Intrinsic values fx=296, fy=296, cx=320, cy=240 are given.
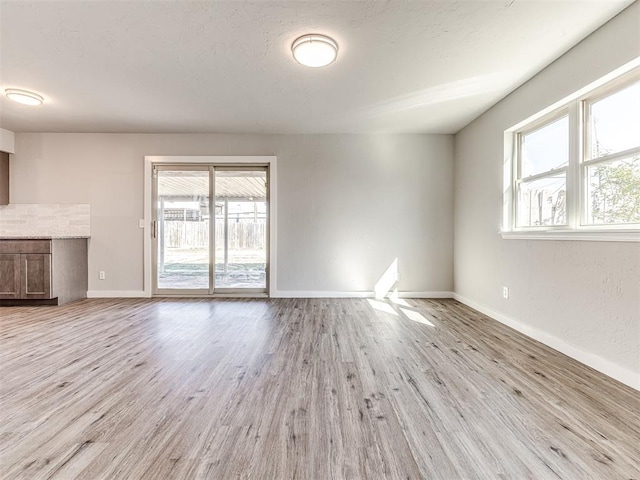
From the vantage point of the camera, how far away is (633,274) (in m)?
1.92

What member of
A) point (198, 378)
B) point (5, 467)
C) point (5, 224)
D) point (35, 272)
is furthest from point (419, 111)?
point (5, 224)

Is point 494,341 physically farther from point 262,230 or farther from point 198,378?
point 262,230

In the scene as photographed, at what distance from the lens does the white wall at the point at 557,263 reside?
196cm

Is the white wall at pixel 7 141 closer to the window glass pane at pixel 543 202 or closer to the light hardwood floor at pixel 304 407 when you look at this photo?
the light hardwood floor at pixel 304 407

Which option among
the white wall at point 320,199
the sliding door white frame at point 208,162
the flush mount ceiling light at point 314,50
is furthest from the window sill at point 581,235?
the sliding door white frame at point 208,162

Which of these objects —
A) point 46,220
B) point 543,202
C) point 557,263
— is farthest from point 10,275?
point 543,202

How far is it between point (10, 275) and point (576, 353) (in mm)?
6280

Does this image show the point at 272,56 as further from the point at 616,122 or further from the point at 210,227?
the point at 210,227

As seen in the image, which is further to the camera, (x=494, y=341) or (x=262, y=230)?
(x=262, y=230)

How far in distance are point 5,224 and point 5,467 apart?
4.87 metres

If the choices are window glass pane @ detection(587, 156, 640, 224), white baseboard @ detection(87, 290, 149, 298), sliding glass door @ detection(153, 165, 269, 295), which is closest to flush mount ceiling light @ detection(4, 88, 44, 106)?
sliding glass door @ detection(153, 165, 269, 295)

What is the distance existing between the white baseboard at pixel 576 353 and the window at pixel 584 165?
0.88 meters

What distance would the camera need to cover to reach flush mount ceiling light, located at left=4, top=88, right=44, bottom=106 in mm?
3094

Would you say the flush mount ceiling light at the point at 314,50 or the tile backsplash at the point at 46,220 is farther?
the tile backsplash at the point at 46,220
